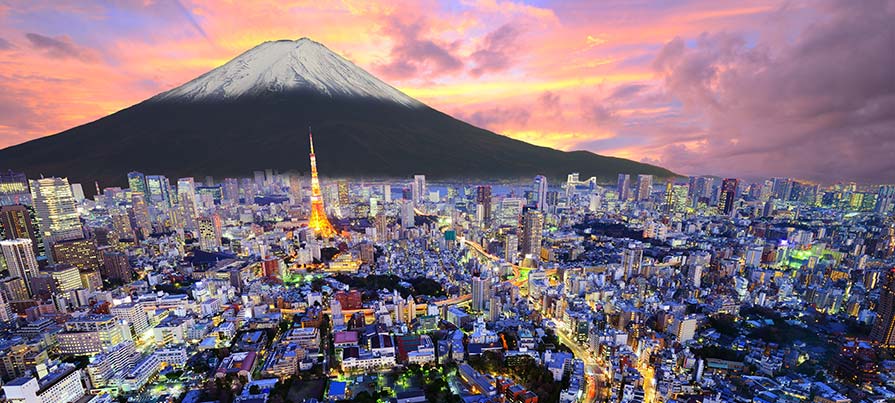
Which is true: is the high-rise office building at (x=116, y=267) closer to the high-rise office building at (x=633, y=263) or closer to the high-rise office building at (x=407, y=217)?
the high-rise office building at (x=407, y=217)

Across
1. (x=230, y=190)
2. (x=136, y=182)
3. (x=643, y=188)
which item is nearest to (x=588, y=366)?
(x=643, y=188)

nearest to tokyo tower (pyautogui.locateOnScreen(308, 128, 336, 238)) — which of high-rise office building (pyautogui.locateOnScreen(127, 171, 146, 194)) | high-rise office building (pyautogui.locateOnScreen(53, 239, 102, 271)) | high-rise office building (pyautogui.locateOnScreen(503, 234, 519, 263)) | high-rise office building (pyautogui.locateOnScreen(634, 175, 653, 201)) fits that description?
high-rise office building (pyautogui.locateOnScreen(53, 239, 102, 271))

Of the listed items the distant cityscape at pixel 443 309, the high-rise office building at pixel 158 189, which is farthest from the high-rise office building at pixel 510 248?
the high-rise office building at pixel 158 189

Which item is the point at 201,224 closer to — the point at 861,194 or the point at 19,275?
the point at 19,275

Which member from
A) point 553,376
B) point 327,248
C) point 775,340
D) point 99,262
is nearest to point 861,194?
point 775,340

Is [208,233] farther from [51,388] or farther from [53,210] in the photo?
[51,388]
